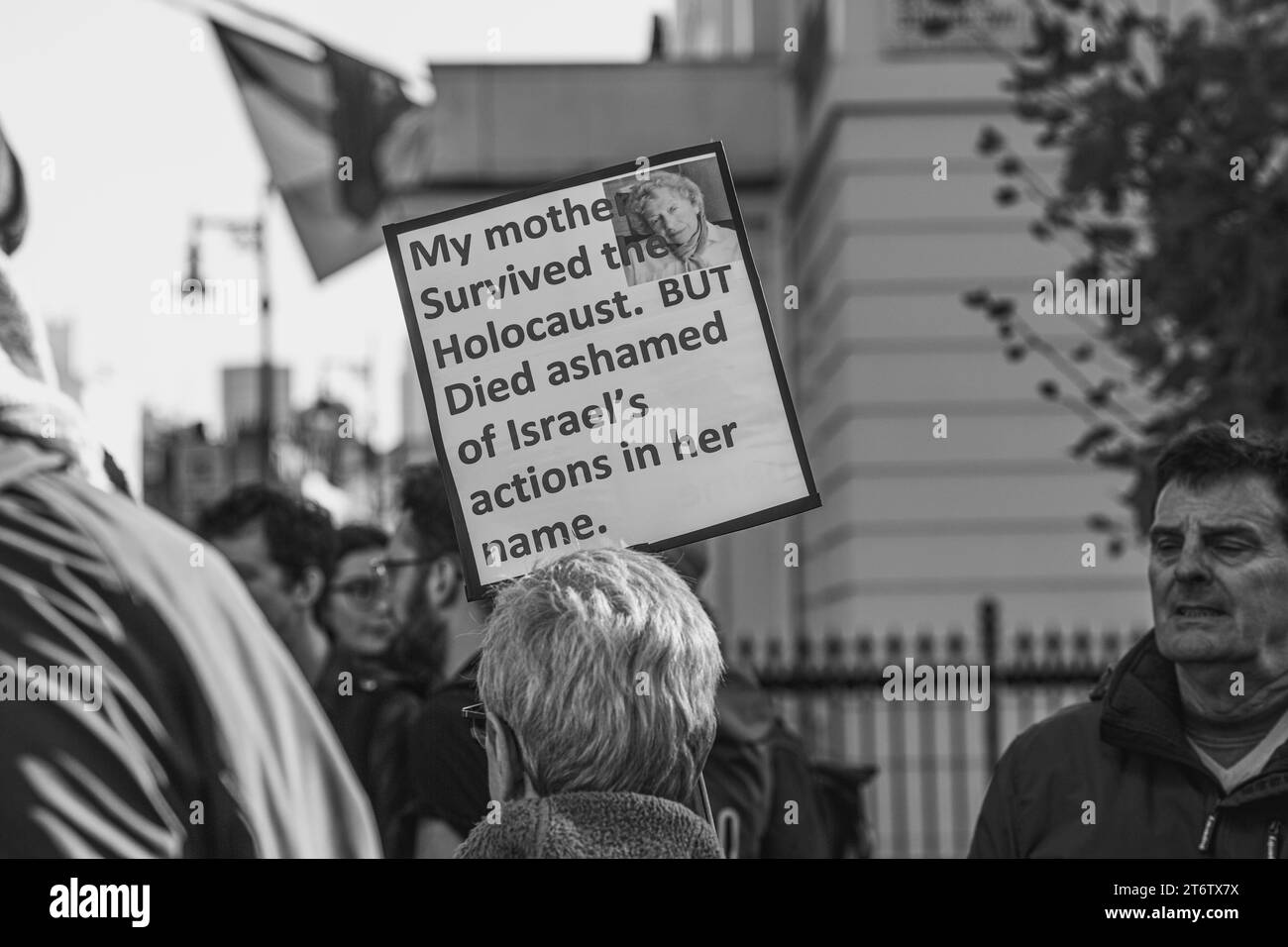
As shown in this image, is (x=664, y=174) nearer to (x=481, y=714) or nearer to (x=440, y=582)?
(x=481, y=714)

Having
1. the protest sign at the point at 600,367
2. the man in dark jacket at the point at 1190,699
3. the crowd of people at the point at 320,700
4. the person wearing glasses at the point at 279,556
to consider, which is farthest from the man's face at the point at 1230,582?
the person wearing glasses at the point at 279,556

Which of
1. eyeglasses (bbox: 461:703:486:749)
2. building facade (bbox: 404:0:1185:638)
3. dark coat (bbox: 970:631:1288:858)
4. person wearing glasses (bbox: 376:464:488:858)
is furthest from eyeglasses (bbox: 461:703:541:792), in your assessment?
building facade (bbox: 404:0:1185:638)

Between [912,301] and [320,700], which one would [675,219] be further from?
[912,301]

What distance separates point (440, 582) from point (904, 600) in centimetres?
726

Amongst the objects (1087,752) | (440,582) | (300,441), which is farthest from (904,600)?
(1087,752)

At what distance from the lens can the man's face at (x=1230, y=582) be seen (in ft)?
8.83

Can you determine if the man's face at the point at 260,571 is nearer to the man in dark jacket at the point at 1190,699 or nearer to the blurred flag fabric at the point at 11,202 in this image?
the blurred flag fabric at the point at 11,202

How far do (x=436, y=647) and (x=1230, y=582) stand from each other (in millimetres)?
1970

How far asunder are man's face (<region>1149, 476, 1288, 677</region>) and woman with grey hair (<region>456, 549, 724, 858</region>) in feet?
2.68

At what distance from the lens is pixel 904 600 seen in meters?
10.9

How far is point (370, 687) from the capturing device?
4113 mm

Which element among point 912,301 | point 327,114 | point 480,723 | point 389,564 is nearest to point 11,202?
point 389,564
